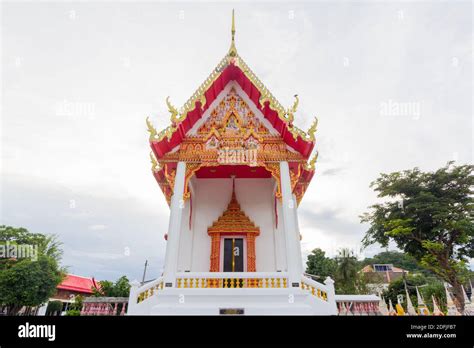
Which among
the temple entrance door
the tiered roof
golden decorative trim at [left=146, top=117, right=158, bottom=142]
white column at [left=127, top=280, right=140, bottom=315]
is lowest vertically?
white column at [left=127, top=280, right=140, bottom=315]

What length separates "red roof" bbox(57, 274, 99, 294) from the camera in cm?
2434

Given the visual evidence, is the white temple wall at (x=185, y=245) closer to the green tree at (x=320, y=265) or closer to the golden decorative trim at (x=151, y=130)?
the golden decorative trim at (x=151, y=130)

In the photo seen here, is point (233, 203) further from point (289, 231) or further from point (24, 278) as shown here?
point (24, 278)

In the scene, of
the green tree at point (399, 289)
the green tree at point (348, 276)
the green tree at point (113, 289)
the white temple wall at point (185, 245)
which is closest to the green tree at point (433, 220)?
the green tree at point (399, 289)

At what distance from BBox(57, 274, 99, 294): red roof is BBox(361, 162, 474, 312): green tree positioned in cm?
2755

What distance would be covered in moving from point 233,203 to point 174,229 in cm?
325

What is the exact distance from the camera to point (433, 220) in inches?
719

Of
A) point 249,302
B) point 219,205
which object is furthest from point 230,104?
point 249,302

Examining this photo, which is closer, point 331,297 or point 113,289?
point 331,297

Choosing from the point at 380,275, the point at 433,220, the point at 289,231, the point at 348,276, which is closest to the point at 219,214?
the point at 289,231

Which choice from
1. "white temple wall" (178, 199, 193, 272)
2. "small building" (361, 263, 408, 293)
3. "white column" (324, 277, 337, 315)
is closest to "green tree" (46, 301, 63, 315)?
"white temple wall" (178, 199, 193, 272)

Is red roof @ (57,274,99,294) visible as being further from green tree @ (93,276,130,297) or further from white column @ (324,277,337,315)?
white column @ (324,277,337,315)

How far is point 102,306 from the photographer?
6301 mm
